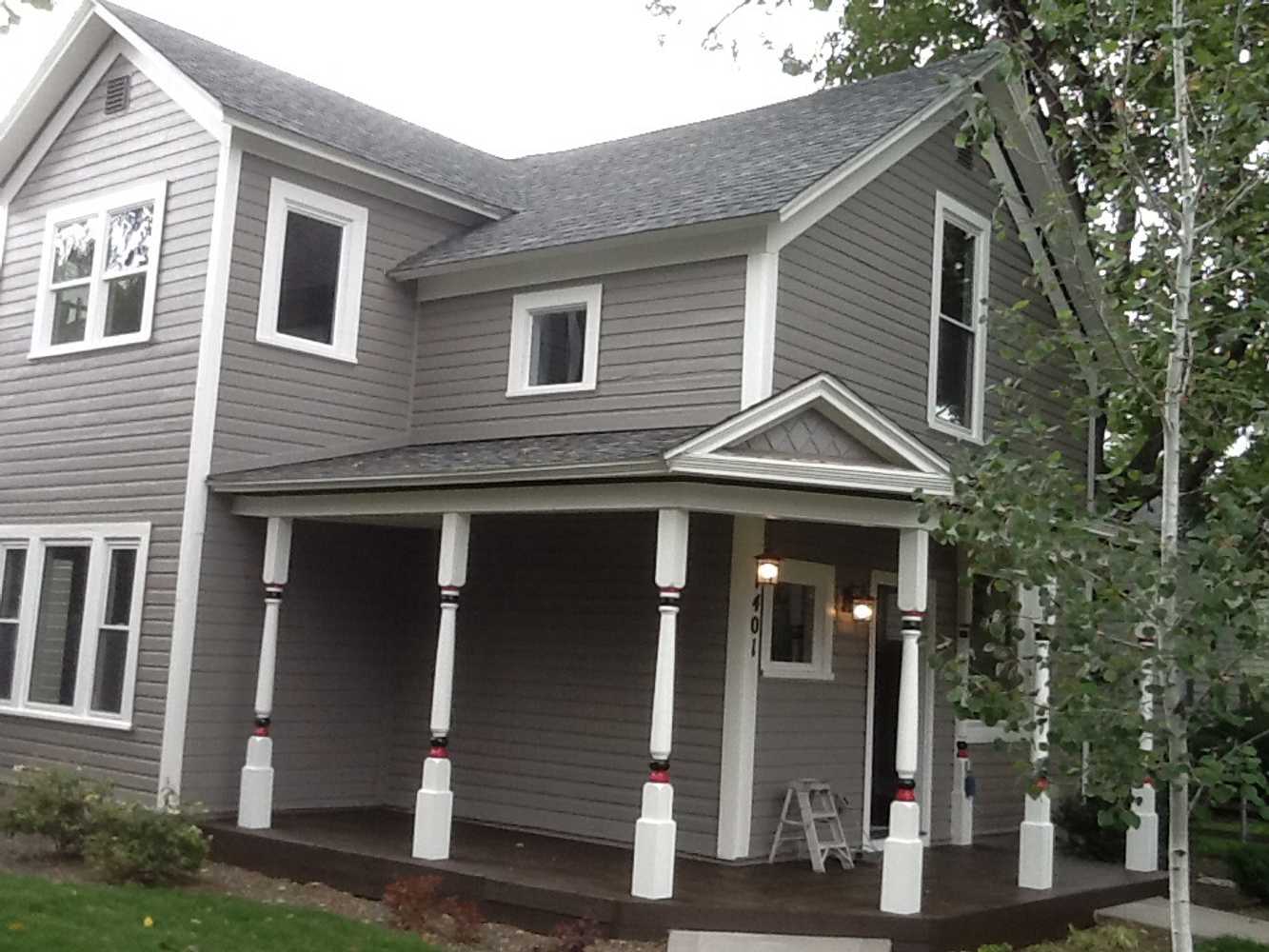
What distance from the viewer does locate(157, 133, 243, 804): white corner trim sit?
11.4m

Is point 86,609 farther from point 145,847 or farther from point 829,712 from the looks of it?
point 829,712

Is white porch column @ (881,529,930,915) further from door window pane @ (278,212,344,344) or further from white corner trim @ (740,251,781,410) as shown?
door window pane @ (278,212,344,344)

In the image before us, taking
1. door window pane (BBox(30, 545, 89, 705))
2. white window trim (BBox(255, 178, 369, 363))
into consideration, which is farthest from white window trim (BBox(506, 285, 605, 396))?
door window pane (BBox(30, 545, 89, 705))

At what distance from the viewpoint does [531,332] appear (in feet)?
41.2

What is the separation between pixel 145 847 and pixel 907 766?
4948mm

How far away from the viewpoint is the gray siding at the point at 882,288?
1126 centimetres

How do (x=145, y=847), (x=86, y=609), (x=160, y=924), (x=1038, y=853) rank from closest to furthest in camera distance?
(x=160, y=924), (x=145, y=847), (x=1038, y=853), (x=86, y=609)

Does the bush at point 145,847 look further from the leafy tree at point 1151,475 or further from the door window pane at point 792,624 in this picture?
the leafy tree at point 1151,475

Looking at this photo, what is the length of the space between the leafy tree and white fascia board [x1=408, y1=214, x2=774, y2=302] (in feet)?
11.8

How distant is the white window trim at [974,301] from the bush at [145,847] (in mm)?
7097

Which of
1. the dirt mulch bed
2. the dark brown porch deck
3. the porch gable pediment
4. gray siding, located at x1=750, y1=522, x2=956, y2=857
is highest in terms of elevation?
the porch gable pediment

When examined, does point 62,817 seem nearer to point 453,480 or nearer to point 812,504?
point 453,480

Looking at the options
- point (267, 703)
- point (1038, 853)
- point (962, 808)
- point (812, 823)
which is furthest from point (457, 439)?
point (1038, 853)

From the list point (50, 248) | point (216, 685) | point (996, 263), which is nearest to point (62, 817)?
point (216, 685)
